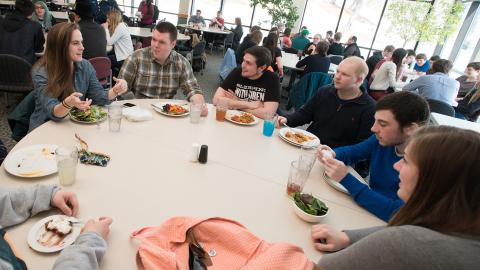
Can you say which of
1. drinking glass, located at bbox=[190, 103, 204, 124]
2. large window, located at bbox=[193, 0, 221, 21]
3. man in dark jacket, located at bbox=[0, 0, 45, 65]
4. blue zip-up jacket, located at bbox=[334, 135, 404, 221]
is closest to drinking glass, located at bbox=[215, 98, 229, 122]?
drinking glass, located at bbox=[190, 103, 204, 124]

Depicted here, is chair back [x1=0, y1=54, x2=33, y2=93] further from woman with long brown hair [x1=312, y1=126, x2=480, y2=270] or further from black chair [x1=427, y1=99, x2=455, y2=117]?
black chair [x1=427, y1=99, x2=455, y2=117]

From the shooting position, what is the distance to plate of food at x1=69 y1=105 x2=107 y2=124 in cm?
176

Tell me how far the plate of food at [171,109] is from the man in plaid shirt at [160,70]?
1.05ft

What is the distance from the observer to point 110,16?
452 cm

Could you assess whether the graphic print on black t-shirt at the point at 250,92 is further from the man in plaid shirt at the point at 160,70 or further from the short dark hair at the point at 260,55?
the man in plaid shirt at the point at 160,70

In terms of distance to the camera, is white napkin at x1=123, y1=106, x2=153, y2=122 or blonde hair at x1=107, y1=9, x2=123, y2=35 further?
blonde hair at x1=107, y1=9, x2=123, y2=35

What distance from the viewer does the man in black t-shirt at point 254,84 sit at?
265 centimetres

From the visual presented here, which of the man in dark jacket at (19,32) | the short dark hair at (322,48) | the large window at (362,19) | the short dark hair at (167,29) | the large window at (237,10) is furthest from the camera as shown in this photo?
the large window at (237,10)

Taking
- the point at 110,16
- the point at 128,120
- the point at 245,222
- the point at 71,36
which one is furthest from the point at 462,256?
the point at 110,16

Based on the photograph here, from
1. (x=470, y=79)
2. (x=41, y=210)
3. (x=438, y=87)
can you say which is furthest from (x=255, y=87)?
(x=470, y=79)

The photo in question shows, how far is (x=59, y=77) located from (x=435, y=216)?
209 centimetres

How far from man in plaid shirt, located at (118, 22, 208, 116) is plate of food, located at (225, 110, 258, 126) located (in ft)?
1.24

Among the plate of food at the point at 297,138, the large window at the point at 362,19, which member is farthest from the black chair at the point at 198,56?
the large window at the point at 362,19

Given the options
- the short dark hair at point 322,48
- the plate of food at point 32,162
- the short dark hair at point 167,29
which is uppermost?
the short dark hair at point 322,48
